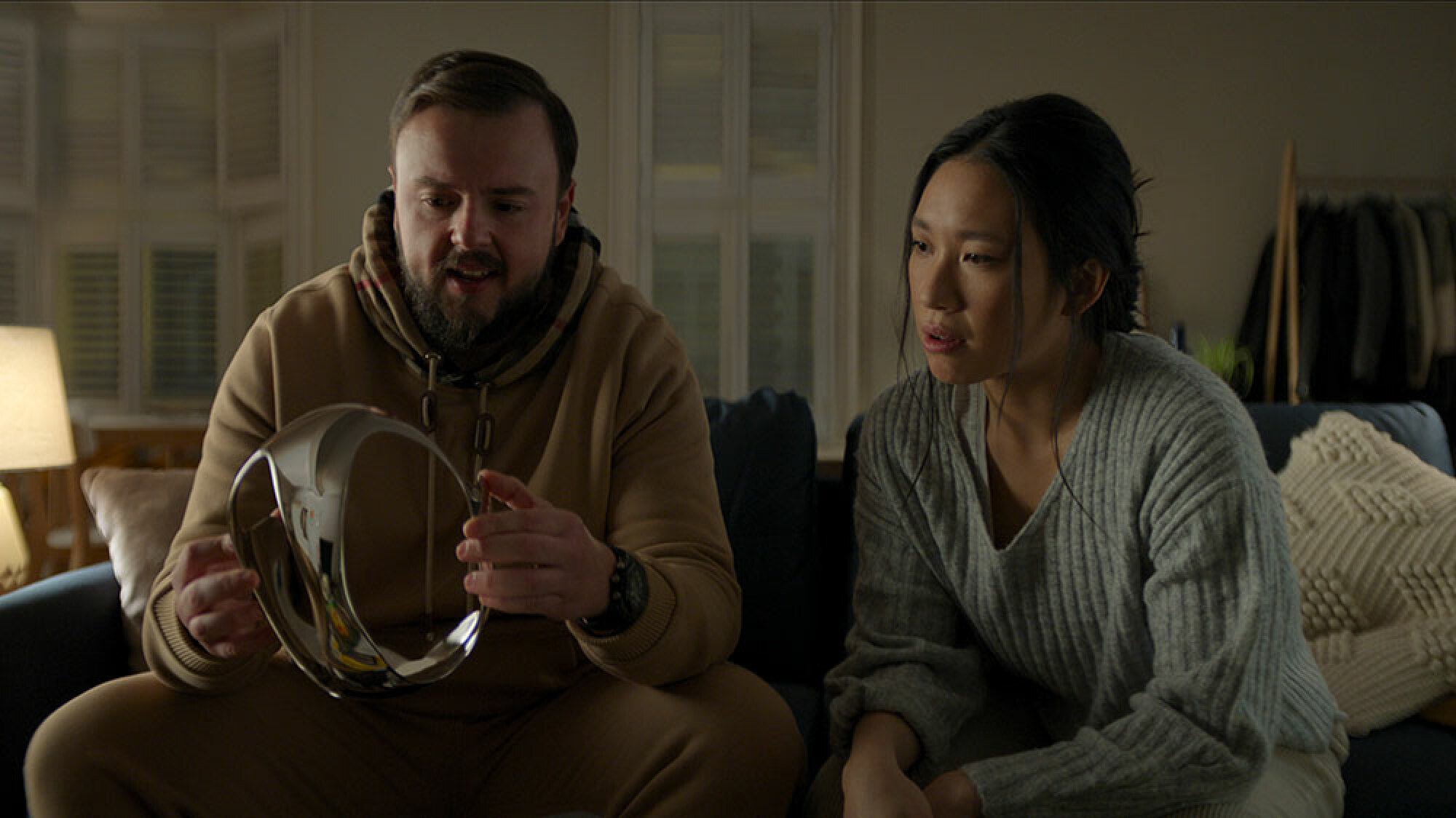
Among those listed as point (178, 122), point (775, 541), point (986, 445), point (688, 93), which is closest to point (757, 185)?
point (688, 93)

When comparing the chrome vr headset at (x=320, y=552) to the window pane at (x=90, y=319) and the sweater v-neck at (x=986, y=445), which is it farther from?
the window pane at (x=90, y=319)

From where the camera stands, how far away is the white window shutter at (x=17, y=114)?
4512mm

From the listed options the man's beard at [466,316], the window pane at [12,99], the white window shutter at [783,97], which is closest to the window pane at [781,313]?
the white window shutter at [783,97]

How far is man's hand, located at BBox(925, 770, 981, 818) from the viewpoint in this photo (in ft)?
3.51

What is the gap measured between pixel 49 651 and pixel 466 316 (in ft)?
2.47

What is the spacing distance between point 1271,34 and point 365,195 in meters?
3.79

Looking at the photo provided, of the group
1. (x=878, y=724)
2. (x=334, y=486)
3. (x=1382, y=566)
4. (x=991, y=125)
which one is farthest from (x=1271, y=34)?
(x=334, y=486)

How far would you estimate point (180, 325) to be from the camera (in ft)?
15.5

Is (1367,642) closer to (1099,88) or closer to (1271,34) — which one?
(1099,88)

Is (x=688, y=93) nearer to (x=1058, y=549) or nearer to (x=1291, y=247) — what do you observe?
(x=1291, y=247)

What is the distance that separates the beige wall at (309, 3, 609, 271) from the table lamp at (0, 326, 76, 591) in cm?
215

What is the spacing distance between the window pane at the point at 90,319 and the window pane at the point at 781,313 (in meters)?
2.66

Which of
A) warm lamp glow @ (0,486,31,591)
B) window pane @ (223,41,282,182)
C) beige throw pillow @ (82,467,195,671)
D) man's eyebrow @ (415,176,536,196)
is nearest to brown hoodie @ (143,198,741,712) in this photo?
man's eyebrow @ (415,176,536,196)

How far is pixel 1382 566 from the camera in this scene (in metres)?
1.60
